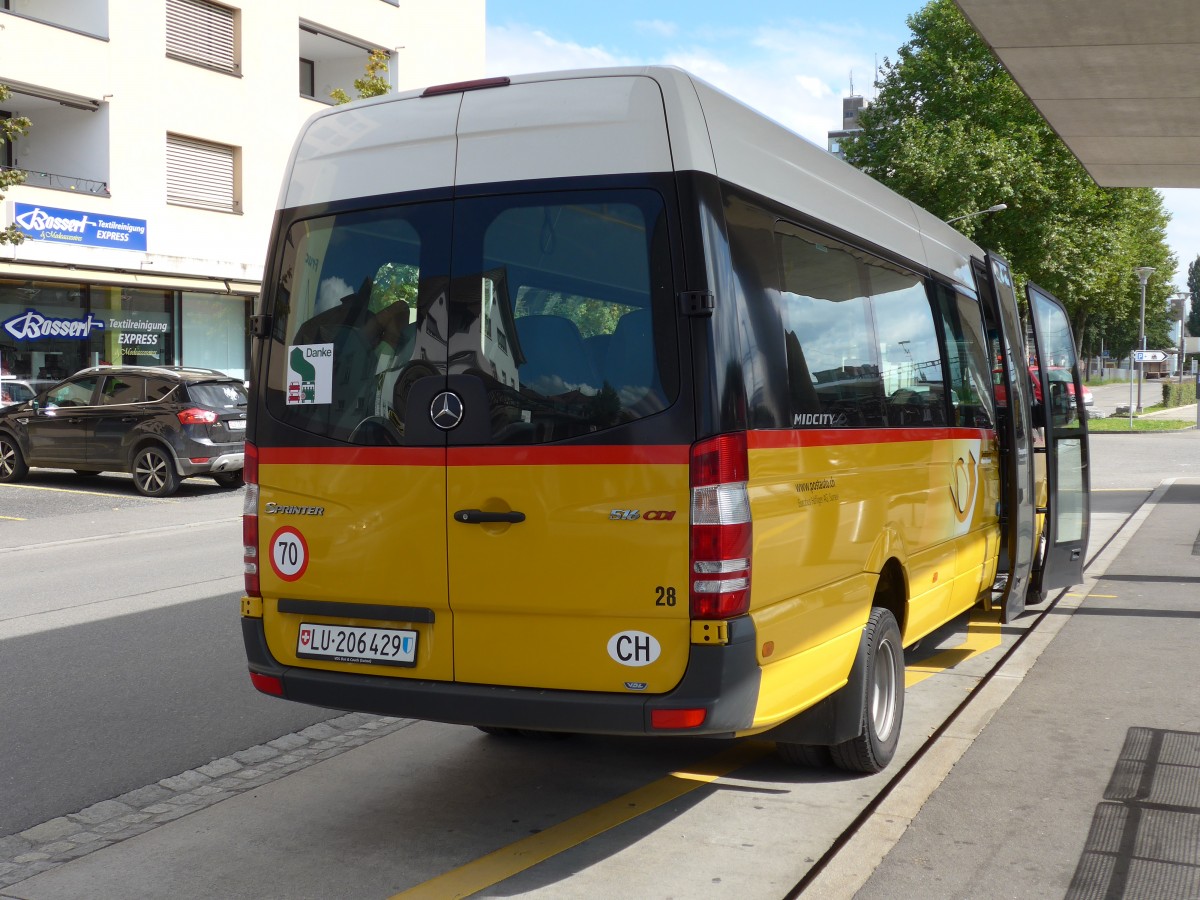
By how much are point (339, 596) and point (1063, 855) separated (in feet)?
8.79

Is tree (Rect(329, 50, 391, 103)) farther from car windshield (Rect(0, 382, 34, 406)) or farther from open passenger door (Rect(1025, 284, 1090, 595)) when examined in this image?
open passenger door (Rect(1025, 284, 1090, 595))

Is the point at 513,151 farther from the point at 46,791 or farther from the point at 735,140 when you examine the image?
the point at 46,791

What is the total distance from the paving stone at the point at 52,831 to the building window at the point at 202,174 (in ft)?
74.7

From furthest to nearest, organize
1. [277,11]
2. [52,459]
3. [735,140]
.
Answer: [277,11] < [52,459] < [735,140]

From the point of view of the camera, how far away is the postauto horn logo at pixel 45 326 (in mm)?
23047

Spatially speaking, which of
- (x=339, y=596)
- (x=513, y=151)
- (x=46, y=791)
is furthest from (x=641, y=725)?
(x=46, y=791)

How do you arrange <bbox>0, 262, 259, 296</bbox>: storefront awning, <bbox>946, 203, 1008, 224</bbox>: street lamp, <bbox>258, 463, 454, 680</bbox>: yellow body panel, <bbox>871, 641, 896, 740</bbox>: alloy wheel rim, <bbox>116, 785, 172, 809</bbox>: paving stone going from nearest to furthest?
<bbox>258, 463, 454, 680</bbox>: yellow body panel
<bbox>116, 785, 172, 809</bbox>: paving stone
<bbox>871, 641, 896, 740</bbox>: alloy wheel rim
<bbox>0, 262, 259, 296</bbox>: storefront awning
<bbox>946, 203, 1008, 224</bbox>: street lamp

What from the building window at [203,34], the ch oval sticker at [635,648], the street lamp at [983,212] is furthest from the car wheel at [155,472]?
the street lamp at [983,212]

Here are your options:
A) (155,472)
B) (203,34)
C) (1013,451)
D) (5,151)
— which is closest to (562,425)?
(1013,451)

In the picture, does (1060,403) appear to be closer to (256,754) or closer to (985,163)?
(256,754)

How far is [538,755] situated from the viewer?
18.9ft

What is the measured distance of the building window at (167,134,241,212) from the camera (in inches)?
1024

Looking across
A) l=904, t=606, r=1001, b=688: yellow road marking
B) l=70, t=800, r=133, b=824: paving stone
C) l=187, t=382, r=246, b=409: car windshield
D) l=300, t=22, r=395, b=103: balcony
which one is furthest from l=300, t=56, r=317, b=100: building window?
l=70, t=800, r=133, b=824: paving stone

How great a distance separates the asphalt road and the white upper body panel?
2566 mm
